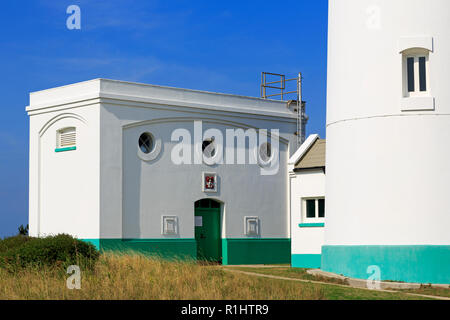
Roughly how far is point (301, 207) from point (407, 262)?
8.39 m

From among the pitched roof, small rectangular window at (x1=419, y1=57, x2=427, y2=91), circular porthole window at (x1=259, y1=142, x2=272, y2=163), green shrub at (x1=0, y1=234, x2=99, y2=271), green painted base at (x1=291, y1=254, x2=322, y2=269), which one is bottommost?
green painted base at (x1=291, y1=254, x2=322, y2=269)

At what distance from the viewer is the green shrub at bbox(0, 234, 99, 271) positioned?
67.1 feet

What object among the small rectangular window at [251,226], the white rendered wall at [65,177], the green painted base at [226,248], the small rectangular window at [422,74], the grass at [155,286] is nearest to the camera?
the grass at [155,286]

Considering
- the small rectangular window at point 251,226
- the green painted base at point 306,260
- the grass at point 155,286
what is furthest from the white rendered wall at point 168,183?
the grass at point 155,286

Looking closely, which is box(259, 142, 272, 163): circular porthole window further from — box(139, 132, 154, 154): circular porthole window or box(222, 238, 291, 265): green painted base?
box(139, 132, 154, 154): circular porthole window

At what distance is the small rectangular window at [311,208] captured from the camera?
92.7 ft

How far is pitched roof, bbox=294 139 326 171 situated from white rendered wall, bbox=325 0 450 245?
5981 mm

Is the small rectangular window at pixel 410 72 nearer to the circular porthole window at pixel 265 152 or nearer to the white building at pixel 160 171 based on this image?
the white building at pixel 160 171

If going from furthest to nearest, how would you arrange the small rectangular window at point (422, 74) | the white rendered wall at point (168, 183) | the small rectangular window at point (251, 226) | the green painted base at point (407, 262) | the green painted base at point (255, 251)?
1. the small rectangular window at point (251, 226)
2. the green painted base at point (255, 251)
3. the white rendered wall at point (168, 183)
4. the small rectangular window at point (422, 74)
5. the green painted base at point (407, 262)

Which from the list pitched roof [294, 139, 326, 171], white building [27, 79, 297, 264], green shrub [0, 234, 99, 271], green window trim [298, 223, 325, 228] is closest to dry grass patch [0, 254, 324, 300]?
green shrub [0, 234, 99, 271]

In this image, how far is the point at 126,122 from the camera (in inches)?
1156

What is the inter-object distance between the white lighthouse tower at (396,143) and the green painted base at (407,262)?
26 mm

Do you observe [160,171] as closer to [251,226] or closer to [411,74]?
[251,226]
